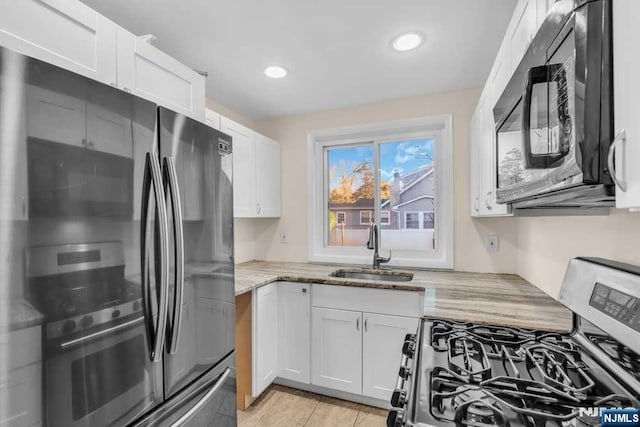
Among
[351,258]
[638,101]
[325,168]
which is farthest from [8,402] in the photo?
[325,168]

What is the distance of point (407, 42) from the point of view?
180 cm

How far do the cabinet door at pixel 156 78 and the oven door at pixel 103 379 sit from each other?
1.00 metres

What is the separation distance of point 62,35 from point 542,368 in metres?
1.94

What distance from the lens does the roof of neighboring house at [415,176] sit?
9.06 ft

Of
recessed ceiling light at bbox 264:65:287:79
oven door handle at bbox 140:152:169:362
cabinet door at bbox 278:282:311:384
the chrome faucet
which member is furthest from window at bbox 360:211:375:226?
oven door handle at bbox 140:152:169:362

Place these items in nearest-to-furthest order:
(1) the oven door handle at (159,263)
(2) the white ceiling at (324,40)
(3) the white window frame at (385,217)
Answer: (1) the oven door handle at (159,263), (2) the white ceiling at (324,40), (3) the white window frame at (385,217)

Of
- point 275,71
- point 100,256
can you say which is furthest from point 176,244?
point 275,71

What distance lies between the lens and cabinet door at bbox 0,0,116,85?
3.06 feet

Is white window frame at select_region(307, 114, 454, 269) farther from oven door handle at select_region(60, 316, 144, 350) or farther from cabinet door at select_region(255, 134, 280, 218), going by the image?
oven door handle at select_region(60, 316, 144, 350)

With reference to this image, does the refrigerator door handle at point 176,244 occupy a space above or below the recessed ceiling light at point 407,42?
below

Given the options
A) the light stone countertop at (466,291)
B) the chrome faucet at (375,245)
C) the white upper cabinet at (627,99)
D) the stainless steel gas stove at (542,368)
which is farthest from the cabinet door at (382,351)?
the white upper cabinet at (627,99)

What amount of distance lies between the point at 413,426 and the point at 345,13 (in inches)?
68.3

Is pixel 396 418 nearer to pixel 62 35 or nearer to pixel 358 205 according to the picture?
pixel 62 35

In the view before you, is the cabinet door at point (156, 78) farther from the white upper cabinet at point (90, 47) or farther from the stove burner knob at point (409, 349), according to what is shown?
the stove burner knob at point (409, 349)
